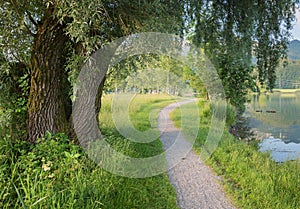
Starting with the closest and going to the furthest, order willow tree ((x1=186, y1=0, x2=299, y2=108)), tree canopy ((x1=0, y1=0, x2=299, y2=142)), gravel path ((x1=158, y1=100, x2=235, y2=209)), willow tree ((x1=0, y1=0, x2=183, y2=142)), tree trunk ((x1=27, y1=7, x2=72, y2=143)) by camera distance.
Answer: gravel path ((x1=158, y1=100, x2=235, y2=209)) < willow tree ((x1=0, y1=0, x2=183, y2=142)) < tree canopy ((x1=0, y1=0, x2=299, y2=142)) < tree trunk ((x1=27, y1=7, x2=72, y2=143)) < willow tree ((x1=186, y1=0, x2=299, y2=108))

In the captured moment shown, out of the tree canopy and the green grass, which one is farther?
the tree canopy

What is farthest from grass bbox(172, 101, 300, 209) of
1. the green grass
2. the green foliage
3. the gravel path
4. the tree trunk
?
the tree trunk

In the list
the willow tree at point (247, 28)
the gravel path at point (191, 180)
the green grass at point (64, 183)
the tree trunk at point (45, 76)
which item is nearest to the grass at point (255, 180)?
the gravel path at point (191, 180)

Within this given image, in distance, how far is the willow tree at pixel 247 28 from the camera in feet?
15.6

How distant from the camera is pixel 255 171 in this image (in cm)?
476

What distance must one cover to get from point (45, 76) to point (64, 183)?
88.1 inches

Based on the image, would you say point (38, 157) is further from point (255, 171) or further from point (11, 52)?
point (255, 171)

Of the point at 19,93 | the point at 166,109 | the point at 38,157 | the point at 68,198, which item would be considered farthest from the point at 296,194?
the point at 166,109

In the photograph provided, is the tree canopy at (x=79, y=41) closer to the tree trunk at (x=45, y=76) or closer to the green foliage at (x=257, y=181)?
the tree trunk at (x=45, y=76)

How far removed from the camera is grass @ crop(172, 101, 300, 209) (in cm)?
377

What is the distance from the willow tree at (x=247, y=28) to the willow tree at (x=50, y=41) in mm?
564

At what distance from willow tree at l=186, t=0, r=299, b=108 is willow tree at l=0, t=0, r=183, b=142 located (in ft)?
1.85

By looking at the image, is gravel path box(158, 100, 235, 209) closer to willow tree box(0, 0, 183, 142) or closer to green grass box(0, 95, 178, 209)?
green grass box(0, 95, 178, 209)

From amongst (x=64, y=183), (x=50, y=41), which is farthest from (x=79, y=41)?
Answer: (x=64, y=183)
